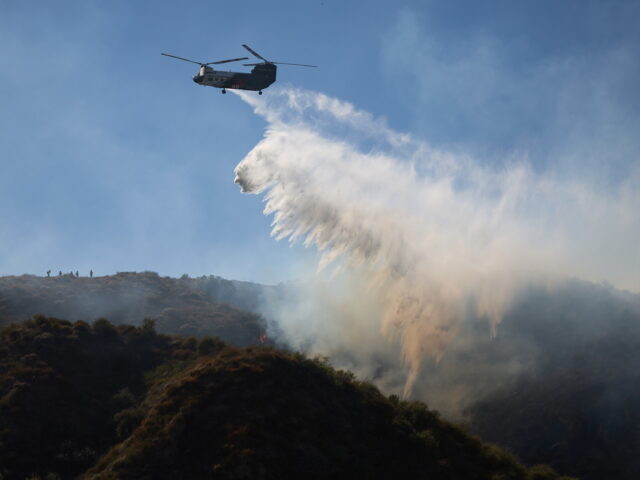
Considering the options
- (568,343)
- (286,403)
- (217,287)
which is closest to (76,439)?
(286,403)

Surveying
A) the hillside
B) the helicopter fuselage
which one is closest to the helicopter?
the helicopter fuselage

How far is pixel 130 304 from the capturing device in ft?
414

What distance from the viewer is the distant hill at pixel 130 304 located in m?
114

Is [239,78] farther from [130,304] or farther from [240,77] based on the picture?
[130,304]

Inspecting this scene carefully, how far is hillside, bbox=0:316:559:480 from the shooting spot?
42.1 metres

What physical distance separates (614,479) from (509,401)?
1629 cm

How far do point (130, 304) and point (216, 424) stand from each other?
87410mm

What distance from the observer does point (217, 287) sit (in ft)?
563

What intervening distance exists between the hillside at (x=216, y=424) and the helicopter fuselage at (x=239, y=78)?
1245 inches

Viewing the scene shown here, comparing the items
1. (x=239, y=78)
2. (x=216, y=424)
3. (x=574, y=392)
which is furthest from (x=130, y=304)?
(x=216, y=424)

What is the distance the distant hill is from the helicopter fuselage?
56723 mm

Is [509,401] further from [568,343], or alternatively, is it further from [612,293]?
[612,293]

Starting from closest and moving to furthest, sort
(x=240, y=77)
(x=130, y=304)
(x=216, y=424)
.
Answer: (x=216, y=424), (x=240, y=77), (x=130, y=304)

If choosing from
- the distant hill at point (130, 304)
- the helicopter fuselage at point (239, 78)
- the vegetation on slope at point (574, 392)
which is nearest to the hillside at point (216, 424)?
the vegetation on slope at point (574, 392)
